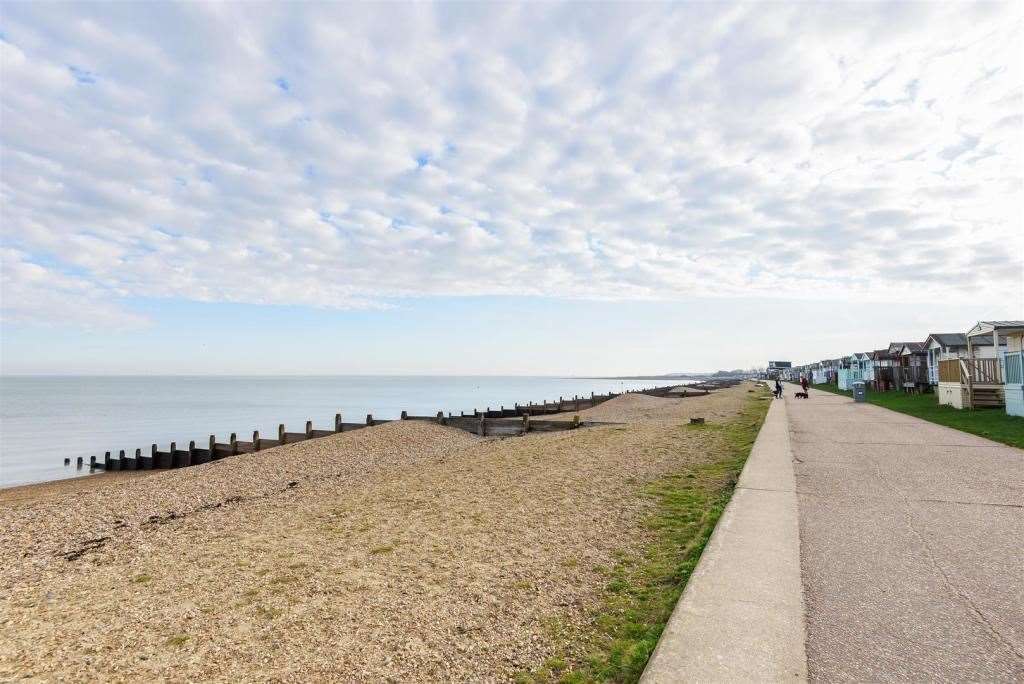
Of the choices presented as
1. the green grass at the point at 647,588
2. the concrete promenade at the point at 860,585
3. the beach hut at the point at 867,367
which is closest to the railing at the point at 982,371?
the concrete promenade at the point at 860,585

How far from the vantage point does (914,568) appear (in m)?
5.62

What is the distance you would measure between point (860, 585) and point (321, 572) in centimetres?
610

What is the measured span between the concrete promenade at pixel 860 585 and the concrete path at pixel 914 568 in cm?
2

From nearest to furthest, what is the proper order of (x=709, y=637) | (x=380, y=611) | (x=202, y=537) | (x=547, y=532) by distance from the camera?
(x=709, y=637) → (x=380, y=611) → (x=547, y=532) → (x=202, y=537)

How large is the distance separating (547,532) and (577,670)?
3840 millimetres

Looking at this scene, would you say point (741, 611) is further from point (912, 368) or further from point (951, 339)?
point (912, 368)

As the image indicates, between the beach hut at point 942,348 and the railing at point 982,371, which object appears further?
the beach hut at point 942,348

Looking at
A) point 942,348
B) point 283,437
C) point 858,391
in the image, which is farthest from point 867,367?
point 283,437

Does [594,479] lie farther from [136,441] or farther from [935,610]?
[136,441]

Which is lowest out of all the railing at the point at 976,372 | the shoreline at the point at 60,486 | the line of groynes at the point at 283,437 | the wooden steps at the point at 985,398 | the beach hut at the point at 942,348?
the shoreline at the point at 60,486

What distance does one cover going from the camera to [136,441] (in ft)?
131

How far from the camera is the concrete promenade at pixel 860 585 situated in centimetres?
382

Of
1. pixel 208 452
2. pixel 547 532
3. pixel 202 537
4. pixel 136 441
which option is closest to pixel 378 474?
pixel 202 537

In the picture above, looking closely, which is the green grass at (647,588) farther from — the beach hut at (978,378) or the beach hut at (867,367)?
the beach hut at (867,367)
